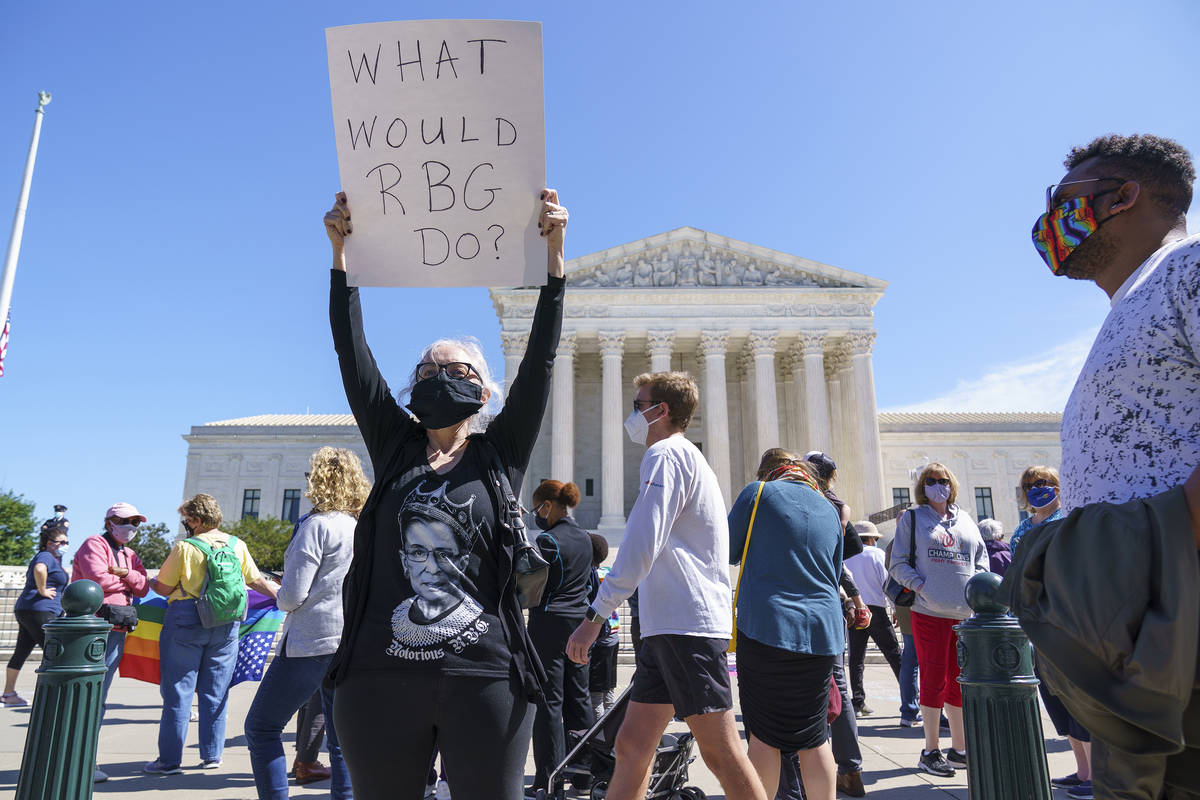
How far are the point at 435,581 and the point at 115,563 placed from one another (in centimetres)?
650

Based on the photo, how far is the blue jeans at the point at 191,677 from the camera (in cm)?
570

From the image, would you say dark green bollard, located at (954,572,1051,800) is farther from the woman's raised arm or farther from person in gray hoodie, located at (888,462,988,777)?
person in gray hoodie, located at (888,462,988,777)

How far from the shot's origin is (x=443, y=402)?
2496mm

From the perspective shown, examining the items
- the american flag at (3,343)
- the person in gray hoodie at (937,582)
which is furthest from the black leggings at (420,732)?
the american flag at (3,343)

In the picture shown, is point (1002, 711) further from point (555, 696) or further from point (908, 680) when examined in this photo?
point (908, 680)

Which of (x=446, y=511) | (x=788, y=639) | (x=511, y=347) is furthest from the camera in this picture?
(x=511, y=347)

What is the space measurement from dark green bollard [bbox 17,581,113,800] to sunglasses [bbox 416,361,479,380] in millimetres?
1817

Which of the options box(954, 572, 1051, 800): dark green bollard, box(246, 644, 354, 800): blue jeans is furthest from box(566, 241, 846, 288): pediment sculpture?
box(954, 572, 1051, 800): dark green bollard

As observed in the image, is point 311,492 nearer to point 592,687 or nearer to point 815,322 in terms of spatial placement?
point 592,687

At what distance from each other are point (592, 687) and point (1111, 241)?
18.0 ft

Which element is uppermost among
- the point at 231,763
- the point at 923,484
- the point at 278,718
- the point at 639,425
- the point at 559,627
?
the point at 639,425

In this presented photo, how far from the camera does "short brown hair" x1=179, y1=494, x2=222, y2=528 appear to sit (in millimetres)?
6266

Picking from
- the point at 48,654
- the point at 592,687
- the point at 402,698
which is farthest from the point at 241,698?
the point at 402,698

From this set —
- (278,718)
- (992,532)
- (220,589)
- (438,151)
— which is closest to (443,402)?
(438,151)
